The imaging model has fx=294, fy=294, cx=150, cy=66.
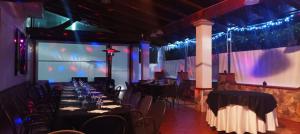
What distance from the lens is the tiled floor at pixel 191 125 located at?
229 inches

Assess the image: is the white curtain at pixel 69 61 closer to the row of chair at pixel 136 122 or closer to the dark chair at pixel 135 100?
the dark chair at pixel 135 100

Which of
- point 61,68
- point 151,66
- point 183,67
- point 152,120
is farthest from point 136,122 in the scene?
Result: point 151,66

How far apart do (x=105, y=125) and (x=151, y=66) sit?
43.1ft

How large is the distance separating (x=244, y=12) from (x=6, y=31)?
5.92 metres

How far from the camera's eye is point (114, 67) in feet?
49.2

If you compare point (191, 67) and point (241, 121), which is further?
point (191, 67)

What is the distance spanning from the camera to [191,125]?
21.0 ft

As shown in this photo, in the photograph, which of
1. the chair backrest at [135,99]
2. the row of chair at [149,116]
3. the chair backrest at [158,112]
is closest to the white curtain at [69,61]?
the chair backrest at [135,99]

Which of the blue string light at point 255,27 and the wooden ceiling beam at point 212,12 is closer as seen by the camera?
the wooden ceiling beam at point 212,12

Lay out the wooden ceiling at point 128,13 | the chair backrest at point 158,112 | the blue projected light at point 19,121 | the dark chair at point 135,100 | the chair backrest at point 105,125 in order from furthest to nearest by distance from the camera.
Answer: the wooden ceiling at point 128,13 < the dark chair at point 135,100 < the blue projected light at point 19,121 < the chair backrest at point 158,112 < the chair backrest at point 105,125

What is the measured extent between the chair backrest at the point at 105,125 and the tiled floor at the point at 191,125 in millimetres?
2448

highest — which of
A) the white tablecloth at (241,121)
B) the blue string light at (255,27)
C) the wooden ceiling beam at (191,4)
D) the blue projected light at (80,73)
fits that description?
the wooden ceiling beam at (191,4)

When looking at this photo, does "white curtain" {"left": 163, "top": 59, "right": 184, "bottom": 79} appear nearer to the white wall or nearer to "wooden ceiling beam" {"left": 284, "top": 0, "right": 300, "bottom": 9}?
"wooden ceiling beam" {"left": 284, "top": 0, "right": 300, "bottom": 9}

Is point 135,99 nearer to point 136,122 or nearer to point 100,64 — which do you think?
point 136,122
